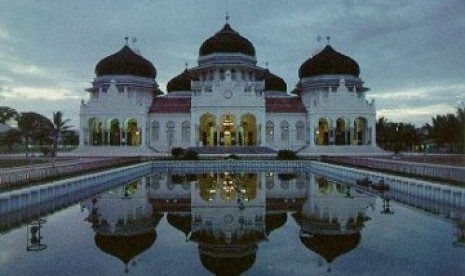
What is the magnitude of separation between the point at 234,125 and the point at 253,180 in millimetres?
25727

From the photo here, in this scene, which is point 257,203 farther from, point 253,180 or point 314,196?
point 253,180

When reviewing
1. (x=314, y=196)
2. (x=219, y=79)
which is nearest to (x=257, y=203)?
(x=314, y=196)

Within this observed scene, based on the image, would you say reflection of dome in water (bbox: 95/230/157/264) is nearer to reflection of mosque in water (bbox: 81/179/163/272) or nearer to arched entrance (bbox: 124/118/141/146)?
reflection of mosque in water (bbox: 81/179/163/272)

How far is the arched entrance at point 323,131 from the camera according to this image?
62.5 m

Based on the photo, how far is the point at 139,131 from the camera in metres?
59.3

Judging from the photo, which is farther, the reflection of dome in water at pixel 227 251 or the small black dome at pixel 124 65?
the small black dome at pixel 124 65

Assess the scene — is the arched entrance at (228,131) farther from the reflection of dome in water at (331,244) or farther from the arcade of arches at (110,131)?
the reflection of dome in water at (331,244)

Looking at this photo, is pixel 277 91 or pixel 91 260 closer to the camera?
pixel 91 260

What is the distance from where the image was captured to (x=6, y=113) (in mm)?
98688

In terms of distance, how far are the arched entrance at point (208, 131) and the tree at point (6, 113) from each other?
5466 centimetres

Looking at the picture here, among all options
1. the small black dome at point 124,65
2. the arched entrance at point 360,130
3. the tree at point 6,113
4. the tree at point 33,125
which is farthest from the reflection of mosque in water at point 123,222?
the tree at point 6,113

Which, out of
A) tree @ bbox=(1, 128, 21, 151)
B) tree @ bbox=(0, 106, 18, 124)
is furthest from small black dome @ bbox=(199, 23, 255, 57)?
tree @ bbox=(0, 106, 18, 124)

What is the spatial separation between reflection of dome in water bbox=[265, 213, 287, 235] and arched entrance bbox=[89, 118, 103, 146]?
43.9 metres

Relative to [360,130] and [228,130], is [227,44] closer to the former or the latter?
[228,130]
